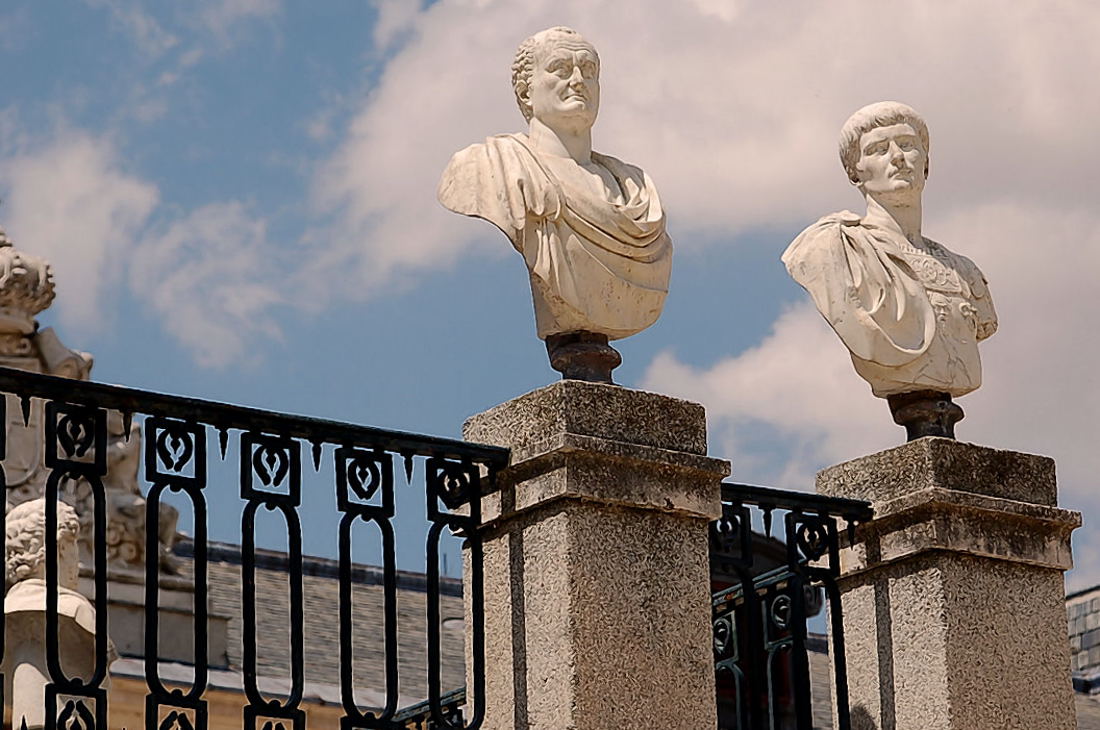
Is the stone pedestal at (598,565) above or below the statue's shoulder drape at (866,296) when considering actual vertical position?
below

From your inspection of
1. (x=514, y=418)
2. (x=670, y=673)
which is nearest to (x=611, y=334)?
(x=514, y=418)

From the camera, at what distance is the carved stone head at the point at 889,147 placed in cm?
1173

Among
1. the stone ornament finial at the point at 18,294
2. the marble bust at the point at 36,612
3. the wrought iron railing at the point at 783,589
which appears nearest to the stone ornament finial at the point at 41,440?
the stone ornament finial at the point at 18,294

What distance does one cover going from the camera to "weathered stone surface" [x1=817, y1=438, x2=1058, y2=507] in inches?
445

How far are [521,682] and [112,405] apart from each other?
1.92 metres

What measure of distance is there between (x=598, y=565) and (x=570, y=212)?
4.77ft

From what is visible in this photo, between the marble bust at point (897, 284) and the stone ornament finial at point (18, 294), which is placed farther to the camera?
the stone ornament finial at point (18, 294)

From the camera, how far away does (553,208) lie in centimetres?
1040

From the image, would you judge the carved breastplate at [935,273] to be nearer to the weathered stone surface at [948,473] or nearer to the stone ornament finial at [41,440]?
the weathered stone surface at [948,473]

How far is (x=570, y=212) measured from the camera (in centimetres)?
1041

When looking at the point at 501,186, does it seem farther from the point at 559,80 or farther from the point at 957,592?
the point at 957,592

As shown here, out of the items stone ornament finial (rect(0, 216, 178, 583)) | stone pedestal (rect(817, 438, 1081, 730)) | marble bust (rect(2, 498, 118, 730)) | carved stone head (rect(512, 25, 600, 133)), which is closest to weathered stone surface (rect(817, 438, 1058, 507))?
stone pedestal (rect(817, 438, 1081, 730))

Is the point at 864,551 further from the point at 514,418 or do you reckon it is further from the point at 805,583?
Answer: the point at 514,418

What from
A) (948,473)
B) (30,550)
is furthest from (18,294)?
(948,473)
